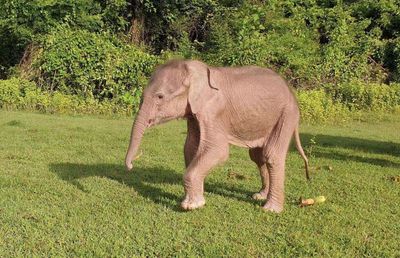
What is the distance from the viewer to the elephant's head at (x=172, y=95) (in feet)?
17.6

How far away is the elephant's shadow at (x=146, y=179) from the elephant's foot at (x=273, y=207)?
1.41ft

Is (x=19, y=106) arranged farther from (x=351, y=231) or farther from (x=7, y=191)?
(x=351, y=231)

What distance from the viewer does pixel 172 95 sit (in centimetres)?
539

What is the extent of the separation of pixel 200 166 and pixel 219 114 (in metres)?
0.59

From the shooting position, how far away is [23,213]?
17.7ft

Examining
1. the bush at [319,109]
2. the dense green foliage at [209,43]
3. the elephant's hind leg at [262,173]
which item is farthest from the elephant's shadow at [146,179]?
the bush at [319,109]

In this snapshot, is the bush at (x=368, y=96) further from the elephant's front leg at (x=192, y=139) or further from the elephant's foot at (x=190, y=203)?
the elephant's foot at (x=190, y=203)

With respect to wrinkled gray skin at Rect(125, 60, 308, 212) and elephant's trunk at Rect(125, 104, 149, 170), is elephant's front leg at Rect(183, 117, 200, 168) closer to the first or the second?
wrinkled gray skin at Rect(125, 60, 308, 212)

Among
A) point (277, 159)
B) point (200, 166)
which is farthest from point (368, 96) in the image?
point (200, 166)

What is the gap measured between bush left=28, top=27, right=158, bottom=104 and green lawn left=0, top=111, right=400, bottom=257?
5988 mm

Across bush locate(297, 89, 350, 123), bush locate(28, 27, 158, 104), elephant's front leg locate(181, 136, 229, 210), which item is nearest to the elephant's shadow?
elephant's front leg locate(181, 136, 229, 210)

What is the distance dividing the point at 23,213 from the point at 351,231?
3.25 metres

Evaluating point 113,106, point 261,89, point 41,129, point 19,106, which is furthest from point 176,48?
point 261,89

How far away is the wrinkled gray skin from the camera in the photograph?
5414 mm
